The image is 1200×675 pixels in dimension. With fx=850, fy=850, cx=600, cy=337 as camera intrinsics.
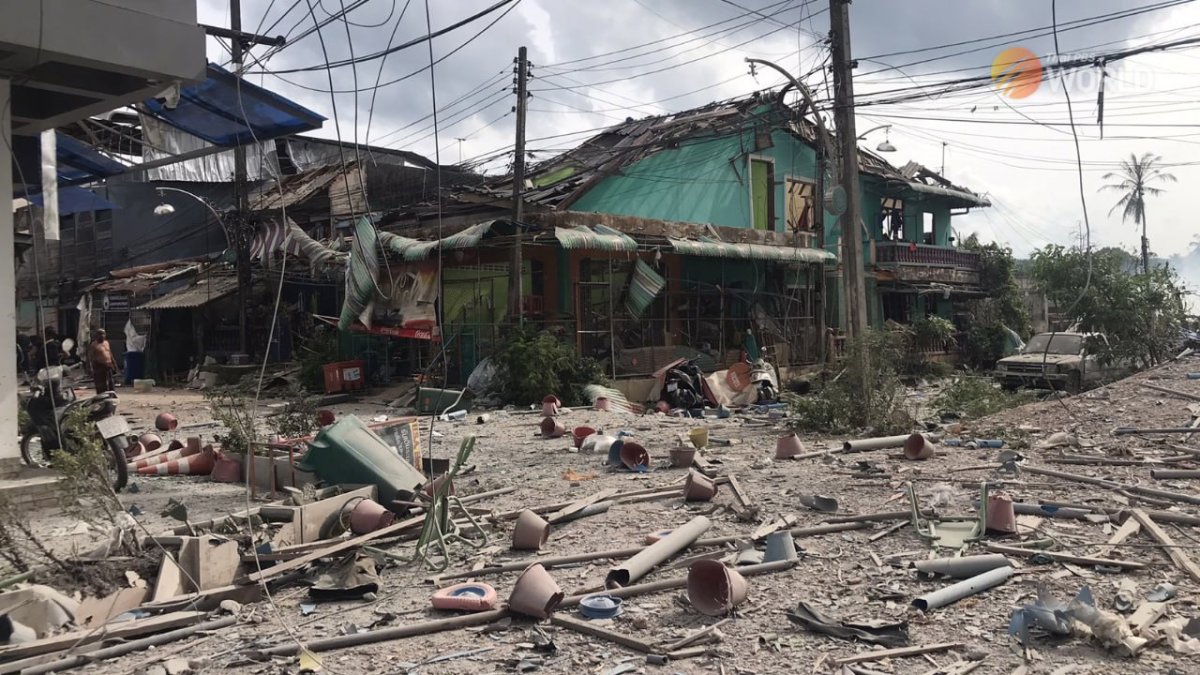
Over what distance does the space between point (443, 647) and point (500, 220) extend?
11989 mm

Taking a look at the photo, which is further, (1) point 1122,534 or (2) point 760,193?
(2) point 760,193

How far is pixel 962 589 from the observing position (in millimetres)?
4285

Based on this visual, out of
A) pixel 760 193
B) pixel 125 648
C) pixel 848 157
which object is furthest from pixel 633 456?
pixel 760 193

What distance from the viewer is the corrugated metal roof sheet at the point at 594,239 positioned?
49.8 feet

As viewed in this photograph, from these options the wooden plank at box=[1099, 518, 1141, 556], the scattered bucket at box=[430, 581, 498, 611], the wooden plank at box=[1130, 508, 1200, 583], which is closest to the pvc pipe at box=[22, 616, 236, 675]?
the scattered bucket at box=[430, 581, 498, 611]

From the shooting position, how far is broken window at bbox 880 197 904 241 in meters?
28.0

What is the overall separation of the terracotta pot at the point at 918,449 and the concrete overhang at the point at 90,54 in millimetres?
7309

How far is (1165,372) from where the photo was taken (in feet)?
46.9

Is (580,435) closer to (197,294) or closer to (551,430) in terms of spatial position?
(551,430)

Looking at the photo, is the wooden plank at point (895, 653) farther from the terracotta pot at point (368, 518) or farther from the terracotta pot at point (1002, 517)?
the terracotta pot at point (368, 518)

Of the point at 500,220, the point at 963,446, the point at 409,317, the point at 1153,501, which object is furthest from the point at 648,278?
the point at 1153,501

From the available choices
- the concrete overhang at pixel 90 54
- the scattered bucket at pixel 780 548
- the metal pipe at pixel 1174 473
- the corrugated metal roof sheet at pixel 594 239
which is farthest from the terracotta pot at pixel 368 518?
the corrugated metal roof sheet at pixel 594 239

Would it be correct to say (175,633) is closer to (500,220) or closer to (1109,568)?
(1109,568)

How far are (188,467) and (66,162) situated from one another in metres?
5.62
